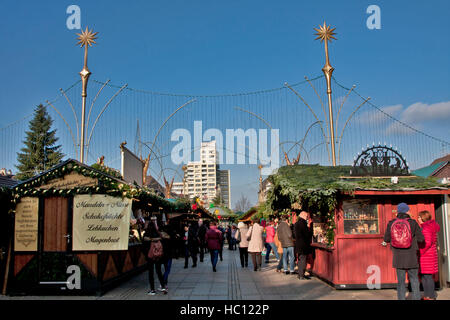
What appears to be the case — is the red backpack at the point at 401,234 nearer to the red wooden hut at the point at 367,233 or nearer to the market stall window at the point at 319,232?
the red wooden hut at the point at 367,233

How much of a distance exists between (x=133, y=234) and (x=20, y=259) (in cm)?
349

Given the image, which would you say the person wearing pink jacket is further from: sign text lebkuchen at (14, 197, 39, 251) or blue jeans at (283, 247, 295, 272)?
sign text lebkuchen at (14, 197, 39, 251)

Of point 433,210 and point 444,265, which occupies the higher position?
point 433,210

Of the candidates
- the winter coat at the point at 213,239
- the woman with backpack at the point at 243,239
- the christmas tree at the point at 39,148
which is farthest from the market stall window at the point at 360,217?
the christmas tree at the point at 39,148

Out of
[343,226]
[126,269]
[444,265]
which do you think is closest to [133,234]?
[126,269]

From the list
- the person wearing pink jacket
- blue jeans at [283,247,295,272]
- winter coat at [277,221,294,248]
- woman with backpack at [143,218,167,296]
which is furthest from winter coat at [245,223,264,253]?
the person wearing pink jacket

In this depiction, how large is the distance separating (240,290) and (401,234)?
4.33 metres

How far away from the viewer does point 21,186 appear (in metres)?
10.2

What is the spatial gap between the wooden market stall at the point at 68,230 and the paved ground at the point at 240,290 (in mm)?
399

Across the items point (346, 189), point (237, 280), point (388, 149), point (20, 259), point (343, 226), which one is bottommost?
point (237, 280)

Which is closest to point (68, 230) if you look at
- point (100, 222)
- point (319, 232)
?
point (100, 222)

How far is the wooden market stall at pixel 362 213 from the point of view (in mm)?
10117

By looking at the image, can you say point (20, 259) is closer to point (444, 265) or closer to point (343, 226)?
point (343, 226)
